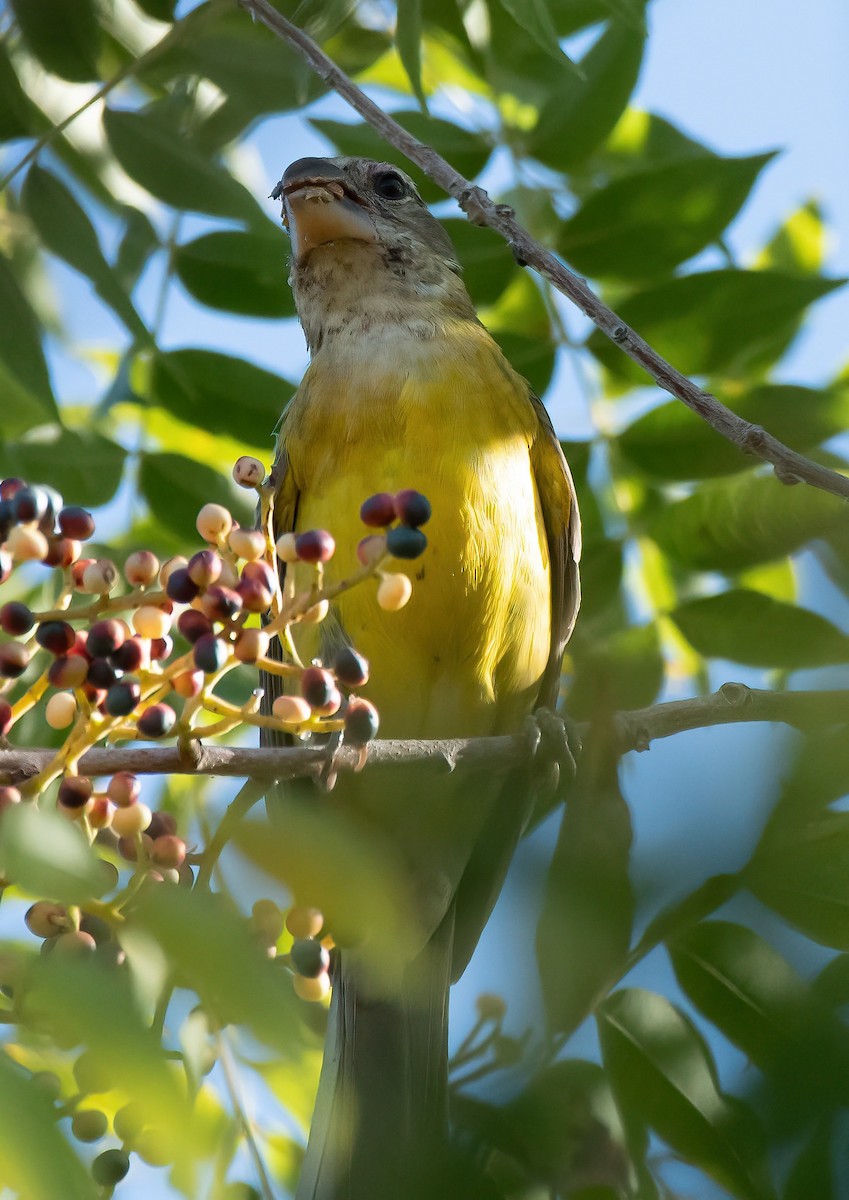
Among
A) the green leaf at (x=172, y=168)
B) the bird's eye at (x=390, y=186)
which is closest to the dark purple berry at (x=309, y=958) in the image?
the green leaf at (x=172, y=168)

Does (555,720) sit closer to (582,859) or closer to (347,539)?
(347,539)

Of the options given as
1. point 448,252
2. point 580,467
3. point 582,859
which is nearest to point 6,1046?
point 582,859

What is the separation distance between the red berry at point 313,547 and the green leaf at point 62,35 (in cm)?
201

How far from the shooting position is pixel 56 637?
6.63 ft

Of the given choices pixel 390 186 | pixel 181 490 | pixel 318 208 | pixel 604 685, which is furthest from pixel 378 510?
pixel 390 186

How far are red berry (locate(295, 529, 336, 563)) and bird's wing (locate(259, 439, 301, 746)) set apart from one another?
1897mm

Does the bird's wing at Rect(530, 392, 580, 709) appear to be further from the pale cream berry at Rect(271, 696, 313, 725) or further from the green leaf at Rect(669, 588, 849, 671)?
the pale cream berry at Rect(271, 696, 313, 725)

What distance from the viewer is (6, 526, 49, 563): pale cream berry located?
2.03 meters

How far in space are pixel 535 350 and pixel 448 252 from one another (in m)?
0.61

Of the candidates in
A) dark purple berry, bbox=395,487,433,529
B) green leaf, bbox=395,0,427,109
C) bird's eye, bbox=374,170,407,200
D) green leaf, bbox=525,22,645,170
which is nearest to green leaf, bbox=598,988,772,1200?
dark purple berry, bbox=395,487,433,529

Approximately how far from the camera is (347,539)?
3.92 metres

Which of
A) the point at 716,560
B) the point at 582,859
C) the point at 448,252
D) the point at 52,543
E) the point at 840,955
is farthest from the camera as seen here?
the point at 448,252

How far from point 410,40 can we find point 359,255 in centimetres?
156

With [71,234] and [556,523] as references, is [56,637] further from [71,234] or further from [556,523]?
[556,523]
